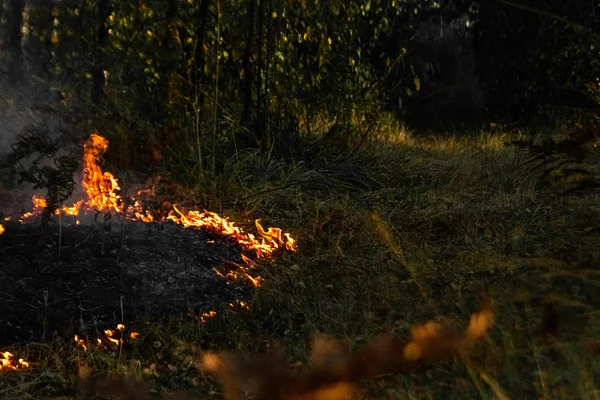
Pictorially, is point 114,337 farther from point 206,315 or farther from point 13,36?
point 13,36

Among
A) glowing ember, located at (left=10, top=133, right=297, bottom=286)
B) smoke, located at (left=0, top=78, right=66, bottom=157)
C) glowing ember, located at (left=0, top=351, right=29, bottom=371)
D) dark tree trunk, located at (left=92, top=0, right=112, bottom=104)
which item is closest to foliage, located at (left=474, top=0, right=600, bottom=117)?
dark tree trunk, located at (left=92, top=0, right=112, bottom=104)

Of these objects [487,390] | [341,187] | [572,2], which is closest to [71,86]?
[341,187]

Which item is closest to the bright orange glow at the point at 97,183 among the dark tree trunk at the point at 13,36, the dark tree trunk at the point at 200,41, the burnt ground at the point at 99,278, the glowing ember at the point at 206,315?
the burnt ground at the point at 99,278

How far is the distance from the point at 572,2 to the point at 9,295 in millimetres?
7682

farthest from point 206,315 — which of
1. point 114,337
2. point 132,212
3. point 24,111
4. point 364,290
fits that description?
point 24,111

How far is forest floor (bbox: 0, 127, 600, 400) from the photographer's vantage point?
240 cm

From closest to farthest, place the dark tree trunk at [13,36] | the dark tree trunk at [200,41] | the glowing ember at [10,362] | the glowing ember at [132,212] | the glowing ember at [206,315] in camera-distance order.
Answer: the glowing ember at [10,362] < the glowing ember at [206,315] < the glowing ember at [132,212] < the dark tree trunk at [200,41] < the dark tree trunk at [13,36]

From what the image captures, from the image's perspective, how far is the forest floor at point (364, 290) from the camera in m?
2.40

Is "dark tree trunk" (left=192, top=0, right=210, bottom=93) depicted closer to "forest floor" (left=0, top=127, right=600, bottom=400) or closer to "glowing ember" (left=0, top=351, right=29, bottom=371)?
"forest floor" (left=0, top=127, right=600, bottom=400)

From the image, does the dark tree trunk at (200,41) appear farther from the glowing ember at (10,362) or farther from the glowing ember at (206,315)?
the glowing ember at (10,362)

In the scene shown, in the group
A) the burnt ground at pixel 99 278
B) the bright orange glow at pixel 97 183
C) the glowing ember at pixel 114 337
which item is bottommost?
the glowing ember at pixel 114 337

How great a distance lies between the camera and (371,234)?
418cm

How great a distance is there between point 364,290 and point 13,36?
396 centimetres

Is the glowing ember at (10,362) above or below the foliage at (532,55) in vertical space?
below
